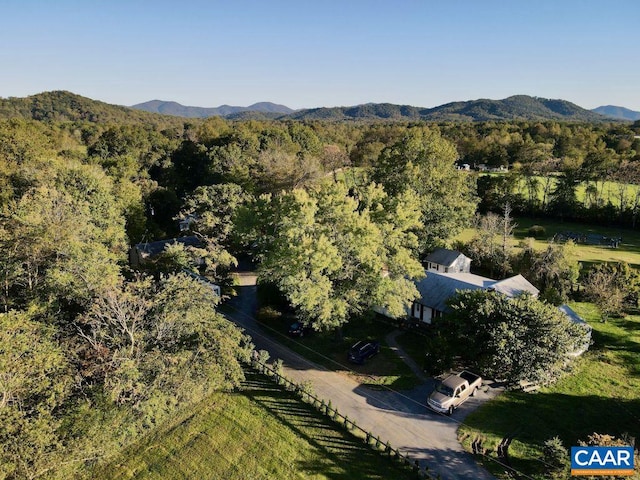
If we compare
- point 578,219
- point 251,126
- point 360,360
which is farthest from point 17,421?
point 251,126

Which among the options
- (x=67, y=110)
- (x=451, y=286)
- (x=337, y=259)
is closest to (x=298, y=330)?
(x=337, y=259)

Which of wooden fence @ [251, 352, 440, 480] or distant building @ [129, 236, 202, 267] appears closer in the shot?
wooden fence @ [251, 352, 440, 480]

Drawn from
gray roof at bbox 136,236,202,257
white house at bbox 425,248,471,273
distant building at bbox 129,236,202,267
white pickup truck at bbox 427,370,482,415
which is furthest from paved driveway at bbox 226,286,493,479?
distant building at bbox 129,236,202,267

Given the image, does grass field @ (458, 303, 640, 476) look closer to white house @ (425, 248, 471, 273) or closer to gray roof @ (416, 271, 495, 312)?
gray roof @ (416, 271, 495, 312)

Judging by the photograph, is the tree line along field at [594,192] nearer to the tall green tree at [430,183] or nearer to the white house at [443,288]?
the tall green tree at [430,183]

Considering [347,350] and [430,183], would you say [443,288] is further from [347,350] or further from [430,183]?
[430,183]

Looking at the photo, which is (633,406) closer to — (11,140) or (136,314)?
(136,314)
